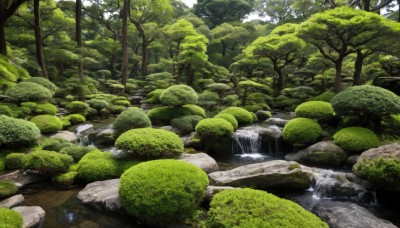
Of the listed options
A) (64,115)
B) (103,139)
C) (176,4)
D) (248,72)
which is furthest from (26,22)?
(176,4)

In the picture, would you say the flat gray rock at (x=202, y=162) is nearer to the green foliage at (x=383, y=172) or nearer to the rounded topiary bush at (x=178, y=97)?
the green foliage at (x=383, y=172)

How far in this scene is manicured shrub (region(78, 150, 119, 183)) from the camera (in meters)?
7.63

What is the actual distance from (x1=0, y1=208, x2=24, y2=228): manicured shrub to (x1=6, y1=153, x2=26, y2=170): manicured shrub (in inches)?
150

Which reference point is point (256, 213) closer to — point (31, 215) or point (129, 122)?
point (31, 215)

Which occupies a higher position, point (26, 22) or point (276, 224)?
point (26, 22)

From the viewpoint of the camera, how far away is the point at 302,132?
1146 centimetres

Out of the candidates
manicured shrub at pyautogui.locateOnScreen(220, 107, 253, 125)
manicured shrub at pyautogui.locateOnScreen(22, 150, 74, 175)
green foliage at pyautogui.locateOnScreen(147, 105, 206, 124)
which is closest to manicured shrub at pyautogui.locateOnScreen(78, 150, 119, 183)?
manicured shrub at pyautogui.locateOnScreen(22, 150, 74, 175)

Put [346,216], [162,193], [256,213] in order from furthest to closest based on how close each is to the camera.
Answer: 1. [346,216]
2. [162,193]
3. [256,213]

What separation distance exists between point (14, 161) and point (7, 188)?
1663 mm

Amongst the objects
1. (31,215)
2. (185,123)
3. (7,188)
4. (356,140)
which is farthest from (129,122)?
(356,140)

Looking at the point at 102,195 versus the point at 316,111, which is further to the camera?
the point at 316,111

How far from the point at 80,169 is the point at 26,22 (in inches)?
660

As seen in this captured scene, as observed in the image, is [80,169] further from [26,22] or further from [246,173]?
[26,22]

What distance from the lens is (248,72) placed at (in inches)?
1082
